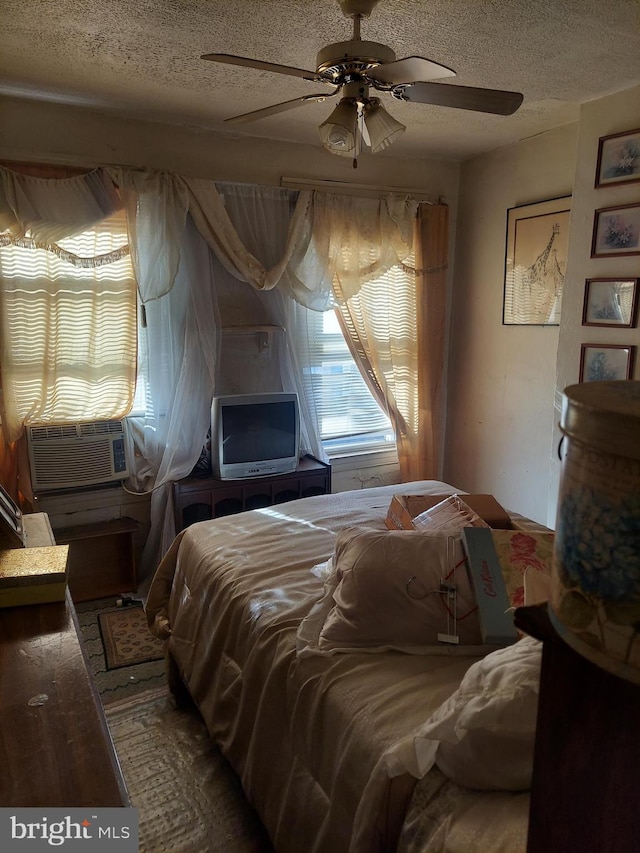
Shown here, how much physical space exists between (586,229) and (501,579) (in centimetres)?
216

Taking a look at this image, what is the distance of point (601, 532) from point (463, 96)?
1.77 metres

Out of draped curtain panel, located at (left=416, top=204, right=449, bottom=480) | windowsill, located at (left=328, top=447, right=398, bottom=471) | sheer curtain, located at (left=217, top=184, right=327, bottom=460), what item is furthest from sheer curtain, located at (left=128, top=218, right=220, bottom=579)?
draped curtain panel, located at (left=416, top=204, right=449, bottom=480)

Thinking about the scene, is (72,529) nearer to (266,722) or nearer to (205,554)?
(205,554)

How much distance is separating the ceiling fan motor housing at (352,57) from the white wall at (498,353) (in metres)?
2.05

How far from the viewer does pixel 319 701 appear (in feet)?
4.92

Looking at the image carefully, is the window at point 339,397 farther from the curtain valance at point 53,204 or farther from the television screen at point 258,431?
the curtain valance at point 53,204

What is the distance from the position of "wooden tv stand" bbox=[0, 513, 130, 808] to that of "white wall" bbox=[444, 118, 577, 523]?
10.0 feet

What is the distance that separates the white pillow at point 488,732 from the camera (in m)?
1.07

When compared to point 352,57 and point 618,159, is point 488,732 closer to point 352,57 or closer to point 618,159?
point 352,57

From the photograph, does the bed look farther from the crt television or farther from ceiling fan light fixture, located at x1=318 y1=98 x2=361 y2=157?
ceiling fan light fixture, located at x1=318 y1=98 x2=361 y2=157

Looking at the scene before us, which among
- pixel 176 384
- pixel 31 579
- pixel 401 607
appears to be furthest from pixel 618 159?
pixel 31 579

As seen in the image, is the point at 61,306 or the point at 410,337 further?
the point at 410,337

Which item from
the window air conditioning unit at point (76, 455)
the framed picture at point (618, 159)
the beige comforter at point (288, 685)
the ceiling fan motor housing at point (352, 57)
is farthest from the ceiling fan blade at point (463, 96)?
the window air conditioning unit at point (76, 455)

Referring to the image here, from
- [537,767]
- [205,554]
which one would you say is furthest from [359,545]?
[537,767]
